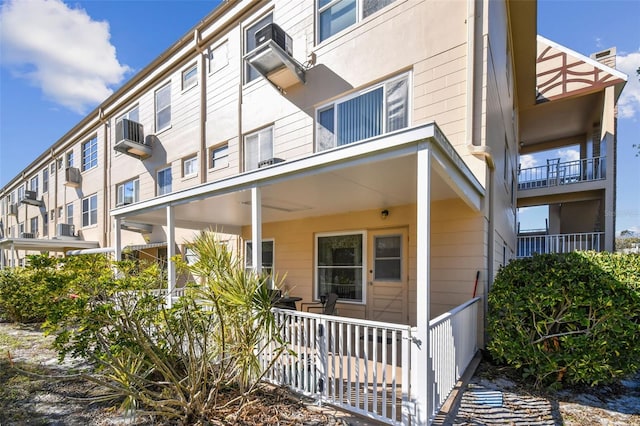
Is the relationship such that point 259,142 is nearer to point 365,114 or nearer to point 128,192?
point 365,114

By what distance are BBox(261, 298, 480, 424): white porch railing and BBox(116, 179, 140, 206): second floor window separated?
444 inches

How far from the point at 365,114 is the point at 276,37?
306 centimetres

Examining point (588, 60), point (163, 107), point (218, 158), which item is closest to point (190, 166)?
point (218, 158)

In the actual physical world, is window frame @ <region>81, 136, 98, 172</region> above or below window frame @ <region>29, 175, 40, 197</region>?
above

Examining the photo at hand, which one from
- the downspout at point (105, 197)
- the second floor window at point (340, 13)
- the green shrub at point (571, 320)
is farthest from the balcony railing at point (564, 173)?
the downspout at point (105, 197)

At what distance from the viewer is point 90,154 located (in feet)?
52.9

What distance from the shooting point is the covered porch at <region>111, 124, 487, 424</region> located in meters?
2.99

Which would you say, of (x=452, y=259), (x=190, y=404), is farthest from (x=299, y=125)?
(x=190, y=404)

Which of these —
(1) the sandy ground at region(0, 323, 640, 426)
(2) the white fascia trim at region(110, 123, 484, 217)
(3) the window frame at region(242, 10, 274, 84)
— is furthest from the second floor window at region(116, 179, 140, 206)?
(1) the sandy ground at region(0, 323, 640, 426)

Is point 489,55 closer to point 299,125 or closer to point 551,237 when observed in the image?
point 299,125

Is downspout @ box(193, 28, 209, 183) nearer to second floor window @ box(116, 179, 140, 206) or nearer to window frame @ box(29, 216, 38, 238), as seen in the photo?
second floor window @ box(116, 179, 140, 206)

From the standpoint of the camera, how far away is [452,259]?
5461mm

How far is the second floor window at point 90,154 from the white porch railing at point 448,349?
692 inches

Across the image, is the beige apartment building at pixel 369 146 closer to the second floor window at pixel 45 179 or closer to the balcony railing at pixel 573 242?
the balcony railing at pixel 573 242
